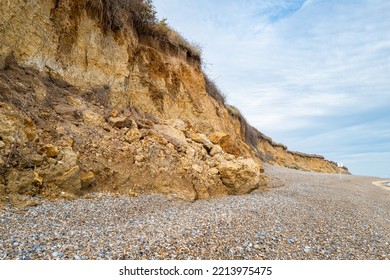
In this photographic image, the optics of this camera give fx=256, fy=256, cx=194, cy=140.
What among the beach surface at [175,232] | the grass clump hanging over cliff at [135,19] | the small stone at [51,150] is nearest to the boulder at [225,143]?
the beach surface at [175,232]

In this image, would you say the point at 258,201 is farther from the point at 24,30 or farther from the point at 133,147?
the point at 24,30

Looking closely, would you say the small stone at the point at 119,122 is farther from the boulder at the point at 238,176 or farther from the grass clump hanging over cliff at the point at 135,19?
the grass clump hanging over cliff at the point at 135,19

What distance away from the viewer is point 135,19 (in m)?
12.0

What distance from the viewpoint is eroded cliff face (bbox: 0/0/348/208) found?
6.06 m

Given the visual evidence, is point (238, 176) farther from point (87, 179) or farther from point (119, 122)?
point (87, 179)

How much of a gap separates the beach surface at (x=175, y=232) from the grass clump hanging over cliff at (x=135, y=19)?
295 inches

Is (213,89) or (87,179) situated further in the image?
(213,89)

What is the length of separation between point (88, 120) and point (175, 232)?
5.12 meters

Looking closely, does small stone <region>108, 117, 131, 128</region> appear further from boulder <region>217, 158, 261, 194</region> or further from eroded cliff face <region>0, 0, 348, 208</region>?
boulder <region>217, 158, 261, 194</region>

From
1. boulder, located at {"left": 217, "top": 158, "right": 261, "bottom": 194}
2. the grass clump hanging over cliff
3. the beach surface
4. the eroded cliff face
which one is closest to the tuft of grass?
the grass clump hanging over cliff

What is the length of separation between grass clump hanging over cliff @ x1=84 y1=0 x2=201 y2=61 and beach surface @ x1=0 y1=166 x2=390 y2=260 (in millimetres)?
7495

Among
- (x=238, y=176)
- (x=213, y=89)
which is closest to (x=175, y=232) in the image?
(x=238, y=176)
